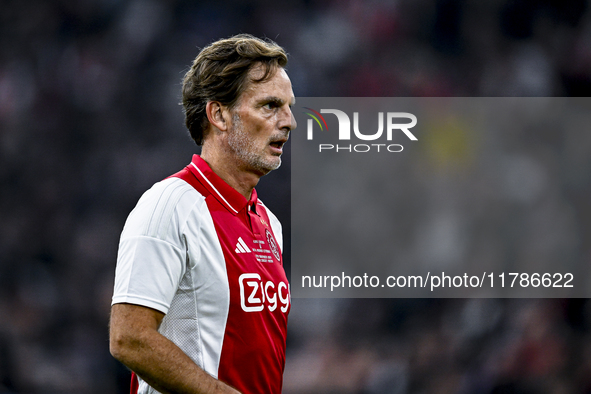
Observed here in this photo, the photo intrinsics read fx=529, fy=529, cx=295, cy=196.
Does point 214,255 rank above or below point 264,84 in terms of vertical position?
below

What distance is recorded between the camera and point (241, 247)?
1.06 m

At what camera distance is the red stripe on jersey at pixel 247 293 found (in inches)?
39.3

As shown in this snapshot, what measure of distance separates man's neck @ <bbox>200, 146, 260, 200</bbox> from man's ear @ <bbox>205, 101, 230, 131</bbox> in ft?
0.19

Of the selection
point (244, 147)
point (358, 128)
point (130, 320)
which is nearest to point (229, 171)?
point (244, 147)

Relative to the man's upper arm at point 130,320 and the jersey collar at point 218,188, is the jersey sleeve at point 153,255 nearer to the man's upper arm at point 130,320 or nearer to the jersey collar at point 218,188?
the man's upper arm at point 130,320

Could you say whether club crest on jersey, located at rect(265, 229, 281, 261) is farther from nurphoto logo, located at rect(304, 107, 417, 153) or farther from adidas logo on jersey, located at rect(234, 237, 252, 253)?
nurphoto logo, located at rect(304, 107, 417, 153)

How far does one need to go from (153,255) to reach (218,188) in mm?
236

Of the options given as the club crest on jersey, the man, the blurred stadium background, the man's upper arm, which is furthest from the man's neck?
the blurred stadium background

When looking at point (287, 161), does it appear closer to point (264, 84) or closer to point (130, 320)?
point (264, 84)

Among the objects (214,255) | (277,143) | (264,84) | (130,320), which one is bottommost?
(130,320)

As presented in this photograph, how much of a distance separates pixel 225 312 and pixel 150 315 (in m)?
0.15

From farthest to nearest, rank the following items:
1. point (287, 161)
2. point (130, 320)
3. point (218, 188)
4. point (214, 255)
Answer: point (287, 161) → point (218, 188) → point (214, 255) → point (130, 320)

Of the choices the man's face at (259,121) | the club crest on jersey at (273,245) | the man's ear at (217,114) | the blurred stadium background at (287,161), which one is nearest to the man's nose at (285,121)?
the man's face at (259,121)

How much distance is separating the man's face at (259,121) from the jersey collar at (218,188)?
7 cm
